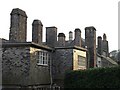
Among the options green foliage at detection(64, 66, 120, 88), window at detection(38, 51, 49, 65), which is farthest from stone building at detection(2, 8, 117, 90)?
green foliage at detection(64, 66, 120, 88)

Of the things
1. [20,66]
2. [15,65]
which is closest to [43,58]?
[20,66]

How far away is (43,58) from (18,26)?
419cm

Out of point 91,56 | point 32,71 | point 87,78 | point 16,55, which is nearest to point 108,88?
point 87,78

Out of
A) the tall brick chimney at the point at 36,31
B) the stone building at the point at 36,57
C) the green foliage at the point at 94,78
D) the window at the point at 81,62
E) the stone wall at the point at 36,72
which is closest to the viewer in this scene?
the green foliage at the point at 94,78

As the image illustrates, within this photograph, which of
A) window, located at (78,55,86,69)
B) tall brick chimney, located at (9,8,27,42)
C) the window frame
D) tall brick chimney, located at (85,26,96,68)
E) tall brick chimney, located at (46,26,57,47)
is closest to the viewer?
the window frame

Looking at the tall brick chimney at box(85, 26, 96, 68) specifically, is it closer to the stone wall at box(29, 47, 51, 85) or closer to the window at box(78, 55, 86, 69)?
the window at box(78, 55, 86, 69)

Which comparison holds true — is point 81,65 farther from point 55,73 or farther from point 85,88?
point 85,88

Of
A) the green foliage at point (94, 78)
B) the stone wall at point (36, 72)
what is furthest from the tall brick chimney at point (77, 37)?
the stone wall at point (36, 72)

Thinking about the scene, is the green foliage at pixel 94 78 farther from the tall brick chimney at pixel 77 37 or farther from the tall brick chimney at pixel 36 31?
the tall brick chimney at pixel 77 37

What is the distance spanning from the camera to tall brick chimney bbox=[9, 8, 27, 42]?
2695 cm

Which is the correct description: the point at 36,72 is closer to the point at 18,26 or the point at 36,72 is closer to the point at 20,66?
the point at 20,66

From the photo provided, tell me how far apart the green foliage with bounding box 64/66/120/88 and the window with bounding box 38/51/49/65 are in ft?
8.37

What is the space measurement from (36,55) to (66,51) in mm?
4808

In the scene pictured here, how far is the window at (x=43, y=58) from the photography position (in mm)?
25495
